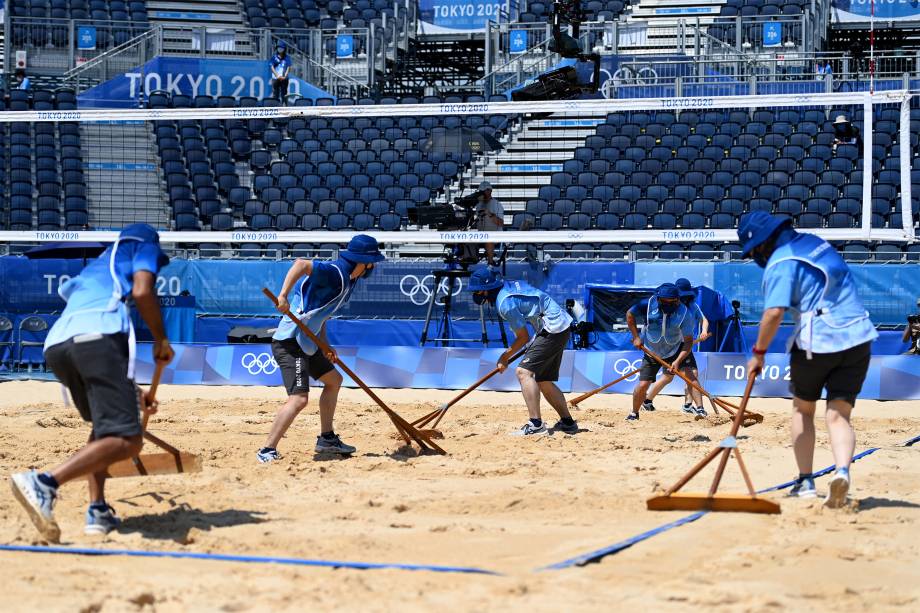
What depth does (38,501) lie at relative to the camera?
5746mm

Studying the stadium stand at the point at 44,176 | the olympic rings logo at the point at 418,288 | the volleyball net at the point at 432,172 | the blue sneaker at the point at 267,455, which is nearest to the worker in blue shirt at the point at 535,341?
the blue sneaker at the point at 267,455

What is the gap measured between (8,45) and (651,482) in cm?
2300

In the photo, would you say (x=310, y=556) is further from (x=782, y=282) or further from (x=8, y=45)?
(x=8, y=45)

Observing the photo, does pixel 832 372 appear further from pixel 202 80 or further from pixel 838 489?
pixel 202 80

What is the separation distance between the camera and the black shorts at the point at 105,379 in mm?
5848

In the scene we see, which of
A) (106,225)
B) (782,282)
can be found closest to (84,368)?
(782,282)

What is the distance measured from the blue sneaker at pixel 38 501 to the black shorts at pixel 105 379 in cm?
35

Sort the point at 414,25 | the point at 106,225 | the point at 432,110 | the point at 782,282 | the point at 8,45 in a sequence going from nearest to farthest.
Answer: the point at 782,282, the point at 432,110, the point at 106,225, the point at 8,45, the point at 414,25

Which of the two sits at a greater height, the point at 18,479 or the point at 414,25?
the point at 414,25

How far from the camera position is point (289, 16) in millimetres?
30031

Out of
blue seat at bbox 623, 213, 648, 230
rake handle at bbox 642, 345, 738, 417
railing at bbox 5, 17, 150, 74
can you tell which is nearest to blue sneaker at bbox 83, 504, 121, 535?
rake handle at bbox 642, 345, 738, 417

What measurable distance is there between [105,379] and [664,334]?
744 centimetres

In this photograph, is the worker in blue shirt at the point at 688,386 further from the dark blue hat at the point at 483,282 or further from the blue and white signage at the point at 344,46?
the blue and white signage at the point at 344,46

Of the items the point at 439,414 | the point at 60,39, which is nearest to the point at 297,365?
the point at 439,414
